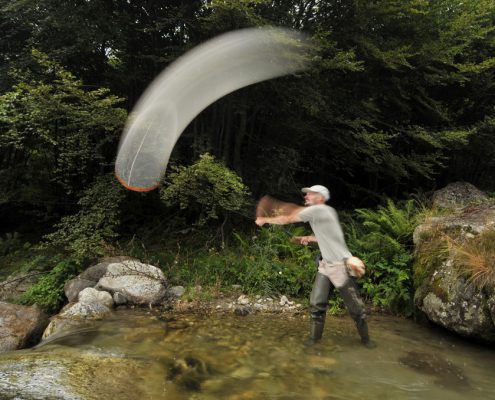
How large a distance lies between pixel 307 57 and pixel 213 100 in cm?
226

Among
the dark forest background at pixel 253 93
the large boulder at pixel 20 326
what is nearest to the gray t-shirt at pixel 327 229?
the dark forest background at pixel 253 93

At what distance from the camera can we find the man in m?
4.88

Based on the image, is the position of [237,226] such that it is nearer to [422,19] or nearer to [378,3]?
[378,3]

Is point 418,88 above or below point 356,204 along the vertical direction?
above

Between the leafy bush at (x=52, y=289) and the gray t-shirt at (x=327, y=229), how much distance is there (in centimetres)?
547

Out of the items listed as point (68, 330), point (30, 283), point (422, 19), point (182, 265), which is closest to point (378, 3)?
point (422, 19)

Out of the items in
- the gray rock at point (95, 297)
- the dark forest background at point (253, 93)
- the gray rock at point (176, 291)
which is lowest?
the gray rock at point (95, 297)

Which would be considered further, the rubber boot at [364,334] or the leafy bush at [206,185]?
the leafy bush at [206,185]

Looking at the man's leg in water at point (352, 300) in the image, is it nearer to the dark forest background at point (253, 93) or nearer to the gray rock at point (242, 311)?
the gray rock at point (242, 311)

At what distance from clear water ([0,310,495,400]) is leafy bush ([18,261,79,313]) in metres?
2.08

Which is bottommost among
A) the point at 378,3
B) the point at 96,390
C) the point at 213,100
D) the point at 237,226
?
the point at 96,390

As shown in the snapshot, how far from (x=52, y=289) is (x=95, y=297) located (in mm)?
1742

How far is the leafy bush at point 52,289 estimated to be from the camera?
7871 millimetres

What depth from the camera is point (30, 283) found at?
29.3 ft
